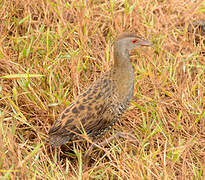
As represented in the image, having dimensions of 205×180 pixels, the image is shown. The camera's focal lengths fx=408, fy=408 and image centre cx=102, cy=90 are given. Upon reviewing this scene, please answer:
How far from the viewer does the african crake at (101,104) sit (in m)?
3.19

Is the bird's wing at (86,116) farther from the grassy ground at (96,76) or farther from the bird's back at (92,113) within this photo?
the grassy ground at (96,76)

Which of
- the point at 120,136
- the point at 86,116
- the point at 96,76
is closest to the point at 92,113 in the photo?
the point at 86,116

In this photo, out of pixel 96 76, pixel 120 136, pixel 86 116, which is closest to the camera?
pixel 86 116

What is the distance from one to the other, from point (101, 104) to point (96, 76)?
863 millimetres

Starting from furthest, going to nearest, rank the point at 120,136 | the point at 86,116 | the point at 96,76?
the point at 96,76 < the point at 120,136 < the point at 86,116

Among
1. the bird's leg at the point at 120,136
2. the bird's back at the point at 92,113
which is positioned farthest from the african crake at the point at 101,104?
→ the bird's leg at the point at 120,136

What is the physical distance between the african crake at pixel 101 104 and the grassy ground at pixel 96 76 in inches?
7.6

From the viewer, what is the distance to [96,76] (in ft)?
13.5

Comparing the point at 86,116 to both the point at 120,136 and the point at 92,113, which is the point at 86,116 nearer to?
the point at 92,113

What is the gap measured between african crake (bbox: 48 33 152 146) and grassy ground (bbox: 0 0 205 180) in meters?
0.19

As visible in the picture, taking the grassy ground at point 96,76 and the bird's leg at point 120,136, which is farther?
the bird's leg at point 120,136

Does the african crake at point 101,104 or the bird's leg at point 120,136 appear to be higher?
the african crake at point 101,104

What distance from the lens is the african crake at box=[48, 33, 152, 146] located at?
10.5 feet

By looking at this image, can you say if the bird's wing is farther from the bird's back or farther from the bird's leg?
the bird's leg
